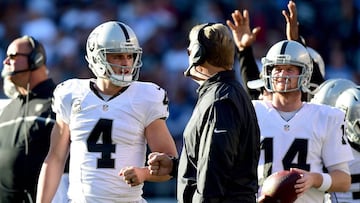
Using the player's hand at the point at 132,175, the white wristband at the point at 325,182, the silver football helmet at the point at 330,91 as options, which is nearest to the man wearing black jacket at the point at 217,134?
the player's hand at the point at 132,175

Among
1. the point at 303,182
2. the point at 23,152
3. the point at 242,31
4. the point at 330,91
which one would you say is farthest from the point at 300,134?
the point at 23,152

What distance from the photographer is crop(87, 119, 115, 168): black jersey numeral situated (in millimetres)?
5355

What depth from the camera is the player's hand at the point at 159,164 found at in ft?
16.4

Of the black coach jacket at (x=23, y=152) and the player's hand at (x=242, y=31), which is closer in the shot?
the black coach jacket at (x=23, y=152)

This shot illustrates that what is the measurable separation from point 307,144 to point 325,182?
9.5 inches

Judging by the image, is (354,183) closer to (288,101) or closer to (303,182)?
(288,101)

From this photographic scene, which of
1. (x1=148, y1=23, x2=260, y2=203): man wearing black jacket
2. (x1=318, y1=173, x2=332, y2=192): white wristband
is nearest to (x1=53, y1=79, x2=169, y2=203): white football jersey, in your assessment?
(x1=148, y1=23, x2=260, y2=203): man wearing black jacket

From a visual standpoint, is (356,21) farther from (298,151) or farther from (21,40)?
(298,151)

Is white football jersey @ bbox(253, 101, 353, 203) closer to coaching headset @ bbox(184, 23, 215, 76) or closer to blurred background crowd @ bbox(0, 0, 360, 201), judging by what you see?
coaching headset @ bbox(184, 23, 215, 76)

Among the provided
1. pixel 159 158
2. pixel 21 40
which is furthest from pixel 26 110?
pixel 159 158

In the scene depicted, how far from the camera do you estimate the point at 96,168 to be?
5.35 meters

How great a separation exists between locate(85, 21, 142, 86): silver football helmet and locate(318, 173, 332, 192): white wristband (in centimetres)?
114

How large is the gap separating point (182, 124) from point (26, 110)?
364 cm

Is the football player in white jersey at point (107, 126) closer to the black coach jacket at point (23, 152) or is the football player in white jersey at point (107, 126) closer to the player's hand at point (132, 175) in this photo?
the player's hand at point (132, 175)
